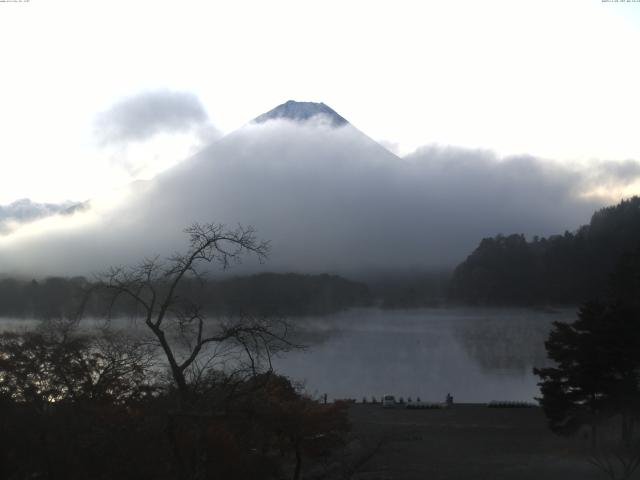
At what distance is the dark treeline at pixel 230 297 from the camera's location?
7.75 m

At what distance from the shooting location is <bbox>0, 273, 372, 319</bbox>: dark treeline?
775 centimetres

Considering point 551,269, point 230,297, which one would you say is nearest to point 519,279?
point 551,269

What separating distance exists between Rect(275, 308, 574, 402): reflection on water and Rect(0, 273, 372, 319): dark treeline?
6.00ft

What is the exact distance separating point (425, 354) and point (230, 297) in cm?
2974

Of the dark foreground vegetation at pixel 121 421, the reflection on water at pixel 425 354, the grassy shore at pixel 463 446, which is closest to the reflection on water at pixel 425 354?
the reflection on water at pixel 425 354

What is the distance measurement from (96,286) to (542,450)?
14.5 m

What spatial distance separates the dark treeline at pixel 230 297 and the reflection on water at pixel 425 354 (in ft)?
6.00

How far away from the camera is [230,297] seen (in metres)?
22.7

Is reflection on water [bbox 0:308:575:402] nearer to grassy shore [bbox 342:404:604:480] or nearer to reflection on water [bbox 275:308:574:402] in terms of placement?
reflection on water [bbox 275:308:574:402]

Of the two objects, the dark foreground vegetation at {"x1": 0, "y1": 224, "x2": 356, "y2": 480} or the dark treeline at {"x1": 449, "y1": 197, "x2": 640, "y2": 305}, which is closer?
the dark foreground vegetation at {"x1": 0, "y1": 224, "x2": 356, "y2": 480}

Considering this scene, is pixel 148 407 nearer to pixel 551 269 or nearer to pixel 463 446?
pixel 463 446

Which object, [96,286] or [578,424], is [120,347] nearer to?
[96,286]

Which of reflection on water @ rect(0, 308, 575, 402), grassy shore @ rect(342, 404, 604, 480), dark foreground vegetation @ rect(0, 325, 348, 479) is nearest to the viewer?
dark foreground vegetation @ rect(0, 325, 348, 479)

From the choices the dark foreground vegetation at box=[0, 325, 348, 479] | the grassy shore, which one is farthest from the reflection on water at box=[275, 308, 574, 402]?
the dark foreground vegetation at box=[0, 325, 348, 479]
